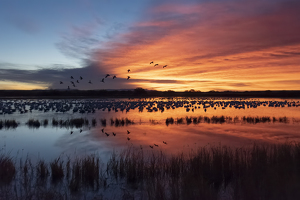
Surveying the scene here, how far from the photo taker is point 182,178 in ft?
18.8

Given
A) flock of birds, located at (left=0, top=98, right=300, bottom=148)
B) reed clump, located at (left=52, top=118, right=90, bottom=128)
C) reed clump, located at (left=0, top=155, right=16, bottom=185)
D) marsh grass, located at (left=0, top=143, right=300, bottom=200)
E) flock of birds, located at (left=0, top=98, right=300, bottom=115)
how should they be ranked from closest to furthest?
1. marsh grass, located at (left=0, top=143, right=300, bottom=200)
2. reed clump, located at (left=0, top=155, right=16, bottom=185)
3. reed clump, located at (left=52, top=118, right=90, bottom=128)
4. flock of birds, located at (left=0, top=98, right=300, bottom=148)
5. flock of birds, located at (left=0, top=98, right=300, bottom=115)

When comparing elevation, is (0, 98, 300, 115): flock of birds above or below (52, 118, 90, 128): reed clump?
above

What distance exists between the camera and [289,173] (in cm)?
562

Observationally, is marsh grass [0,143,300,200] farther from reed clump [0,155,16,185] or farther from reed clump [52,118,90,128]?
reed clump [52,118,90,128]

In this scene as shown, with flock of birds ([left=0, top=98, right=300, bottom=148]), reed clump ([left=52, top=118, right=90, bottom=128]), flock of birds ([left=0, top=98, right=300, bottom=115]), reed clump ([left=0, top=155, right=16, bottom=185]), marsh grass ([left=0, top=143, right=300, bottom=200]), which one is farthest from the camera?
flock of birds ([left=0, top=98, right=300, bottom=115])

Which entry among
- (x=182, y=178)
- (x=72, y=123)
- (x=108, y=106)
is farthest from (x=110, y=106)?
(x=182, y=178)

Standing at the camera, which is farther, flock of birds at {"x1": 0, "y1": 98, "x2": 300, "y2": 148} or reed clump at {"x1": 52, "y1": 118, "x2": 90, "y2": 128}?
flock of birds at {"x1": 0, "y1": 98, "x2": 300, "y2": 148}

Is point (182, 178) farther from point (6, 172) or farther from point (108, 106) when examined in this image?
point (108, 106)

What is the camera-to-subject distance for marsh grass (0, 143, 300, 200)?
4.94 metres

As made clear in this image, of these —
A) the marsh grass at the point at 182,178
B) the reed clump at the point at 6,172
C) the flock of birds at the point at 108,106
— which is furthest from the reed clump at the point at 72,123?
the reed clump at the point at 6,172

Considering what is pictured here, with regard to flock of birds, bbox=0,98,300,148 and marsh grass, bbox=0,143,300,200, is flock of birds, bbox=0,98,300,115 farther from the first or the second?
marsh grass, bbox=0,143,300,200

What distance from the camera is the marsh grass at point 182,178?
16.2 feet

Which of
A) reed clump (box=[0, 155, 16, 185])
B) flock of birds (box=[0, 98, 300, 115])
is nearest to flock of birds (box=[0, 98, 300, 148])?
flock of birds (box=[0, 98, 300, 115])

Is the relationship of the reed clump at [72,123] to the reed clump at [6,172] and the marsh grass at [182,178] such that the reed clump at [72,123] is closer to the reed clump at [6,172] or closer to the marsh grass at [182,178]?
the marsh grass at [182,178]
